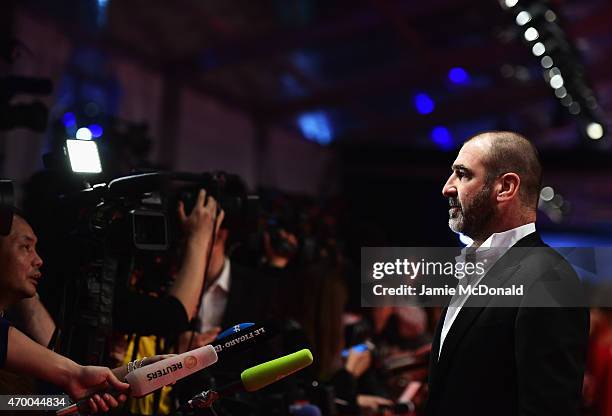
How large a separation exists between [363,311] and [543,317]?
209 centimetres

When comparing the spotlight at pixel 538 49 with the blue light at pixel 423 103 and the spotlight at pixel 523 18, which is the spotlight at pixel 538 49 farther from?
the blue light at pixel 423 103

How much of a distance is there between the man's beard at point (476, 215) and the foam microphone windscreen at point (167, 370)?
2.32 feet

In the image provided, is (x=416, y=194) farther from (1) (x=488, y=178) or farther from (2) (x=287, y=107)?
(1) (x=488, y=178)

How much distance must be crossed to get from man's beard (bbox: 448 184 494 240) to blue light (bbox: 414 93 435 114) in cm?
688

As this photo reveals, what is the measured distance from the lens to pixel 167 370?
141 cm

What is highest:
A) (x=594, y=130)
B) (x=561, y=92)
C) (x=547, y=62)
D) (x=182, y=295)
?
(x=547, y=62)

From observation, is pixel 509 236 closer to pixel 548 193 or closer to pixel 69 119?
pixel 69 119

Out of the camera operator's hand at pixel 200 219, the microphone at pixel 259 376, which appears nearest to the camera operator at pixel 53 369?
the microphone at pixel 259 376

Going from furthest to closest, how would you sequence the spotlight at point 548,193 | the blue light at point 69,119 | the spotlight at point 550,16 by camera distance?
the spotlight at point 548,193 < the spotlight at point 550,16 < the blue light at point 69,119

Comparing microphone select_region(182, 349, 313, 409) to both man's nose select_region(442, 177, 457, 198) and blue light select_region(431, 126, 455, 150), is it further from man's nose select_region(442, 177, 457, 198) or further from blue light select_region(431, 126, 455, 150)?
blue light select_region(431, 126, 455, 150)

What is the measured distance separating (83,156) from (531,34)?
14.1ft

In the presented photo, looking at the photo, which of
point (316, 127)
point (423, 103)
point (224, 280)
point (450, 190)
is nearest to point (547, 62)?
point (423, 103)

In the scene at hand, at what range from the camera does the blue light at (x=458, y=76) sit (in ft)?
24.8

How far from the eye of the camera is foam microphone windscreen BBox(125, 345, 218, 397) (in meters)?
1.39
